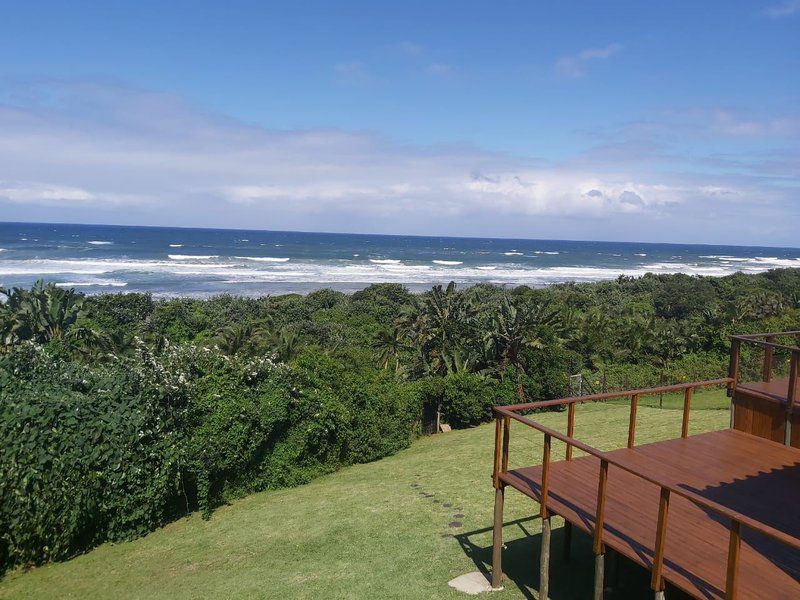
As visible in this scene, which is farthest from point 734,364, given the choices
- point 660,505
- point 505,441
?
point 660,505

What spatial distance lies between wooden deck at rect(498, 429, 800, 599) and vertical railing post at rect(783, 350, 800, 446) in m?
0.20

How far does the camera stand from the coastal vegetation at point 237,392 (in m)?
11.1

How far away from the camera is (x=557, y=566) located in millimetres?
8219

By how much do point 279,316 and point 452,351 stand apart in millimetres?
20057

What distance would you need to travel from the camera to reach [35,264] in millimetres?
80312

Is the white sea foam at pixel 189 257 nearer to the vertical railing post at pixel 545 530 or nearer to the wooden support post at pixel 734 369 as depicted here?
the wooden support post at pixel 734 369

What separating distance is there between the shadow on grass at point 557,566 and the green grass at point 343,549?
25 mm

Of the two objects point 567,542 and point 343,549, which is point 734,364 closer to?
point 567,542

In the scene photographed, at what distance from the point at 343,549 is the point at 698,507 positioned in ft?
17.5

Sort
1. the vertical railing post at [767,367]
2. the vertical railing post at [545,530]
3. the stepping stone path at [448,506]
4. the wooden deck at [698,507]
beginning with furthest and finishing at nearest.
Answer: the stepping stone path at [448,506], the vertical railing post at [767,367], the vertical railing post at [545,530], the wooden deck at [698,507]

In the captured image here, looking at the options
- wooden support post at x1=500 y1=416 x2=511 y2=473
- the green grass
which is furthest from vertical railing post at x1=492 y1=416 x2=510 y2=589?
the green grass

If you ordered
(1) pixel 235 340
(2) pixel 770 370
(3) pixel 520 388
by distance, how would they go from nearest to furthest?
(2) pixel 770 370
(3) pixel 520 388
(1) pixel 235 340

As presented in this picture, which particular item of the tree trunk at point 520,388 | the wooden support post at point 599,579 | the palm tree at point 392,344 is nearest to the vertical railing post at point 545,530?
the wooden support post at point 599,579

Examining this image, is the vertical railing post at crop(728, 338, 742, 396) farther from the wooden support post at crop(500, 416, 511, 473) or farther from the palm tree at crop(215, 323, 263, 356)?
the palm tree at crop(215, 323, 263, 356)
